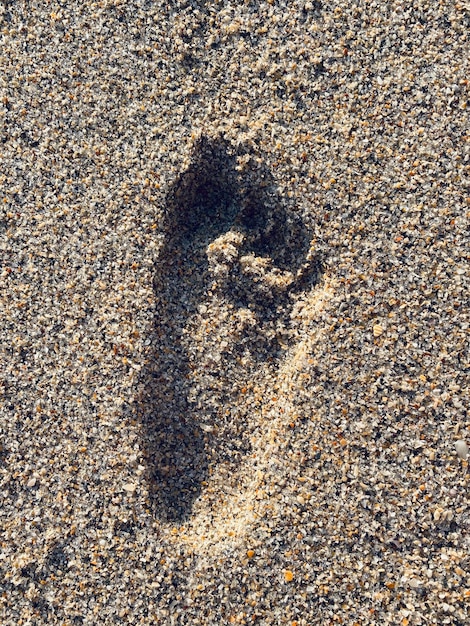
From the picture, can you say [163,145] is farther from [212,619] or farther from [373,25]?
[212,619]

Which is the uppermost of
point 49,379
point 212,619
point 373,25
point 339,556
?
point 373,25

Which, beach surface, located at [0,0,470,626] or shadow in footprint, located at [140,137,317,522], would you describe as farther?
shadow in footprint, located at [140,137,317,522]

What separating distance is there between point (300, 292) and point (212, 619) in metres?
1.03

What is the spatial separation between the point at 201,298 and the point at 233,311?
11cm

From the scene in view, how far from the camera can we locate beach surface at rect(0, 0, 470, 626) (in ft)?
5.92

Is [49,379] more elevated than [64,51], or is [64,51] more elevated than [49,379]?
[64,51]

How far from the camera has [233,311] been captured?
197 cm

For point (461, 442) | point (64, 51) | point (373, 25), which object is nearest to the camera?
point (461, 442)

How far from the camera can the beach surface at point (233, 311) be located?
1.80 meters

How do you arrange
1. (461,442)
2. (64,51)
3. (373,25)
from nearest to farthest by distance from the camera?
(461,442) → (373,25) → (64,51)

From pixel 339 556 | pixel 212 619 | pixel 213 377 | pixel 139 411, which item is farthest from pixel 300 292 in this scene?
pixel 212 619

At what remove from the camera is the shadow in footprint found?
1944 millimetres

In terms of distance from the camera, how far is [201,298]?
6.52 feet

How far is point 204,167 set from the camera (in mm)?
1977
